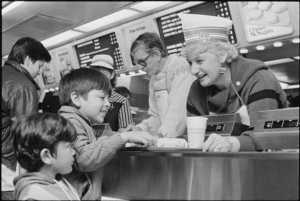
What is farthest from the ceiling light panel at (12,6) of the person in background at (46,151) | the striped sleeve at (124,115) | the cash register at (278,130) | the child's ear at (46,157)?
the striped sleeve at (124,115)

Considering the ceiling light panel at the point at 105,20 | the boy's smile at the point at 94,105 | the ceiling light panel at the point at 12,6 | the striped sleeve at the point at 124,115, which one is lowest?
the striped sleeve at the point at 124,115

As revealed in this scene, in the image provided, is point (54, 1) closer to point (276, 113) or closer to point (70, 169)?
point (70, 169)

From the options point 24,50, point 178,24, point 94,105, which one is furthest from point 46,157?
point 178,24

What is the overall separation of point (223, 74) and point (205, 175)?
779 mm

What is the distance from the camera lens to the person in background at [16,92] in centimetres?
195

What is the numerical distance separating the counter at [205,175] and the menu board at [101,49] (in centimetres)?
267

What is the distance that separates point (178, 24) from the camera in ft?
11.0

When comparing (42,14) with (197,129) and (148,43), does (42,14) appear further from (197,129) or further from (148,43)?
(197,129)

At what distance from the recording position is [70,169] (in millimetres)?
1385

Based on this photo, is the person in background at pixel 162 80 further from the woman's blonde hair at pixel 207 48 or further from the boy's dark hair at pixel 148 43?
the woman's blonde hair at pixel 207 48

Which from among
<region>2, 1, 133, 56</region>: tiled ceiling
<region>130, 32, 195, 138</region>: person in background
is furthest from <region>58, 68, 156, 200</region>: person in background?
<region>130, 32, 195, 138</region>: person in background

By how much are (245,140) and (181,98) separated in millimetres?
1019

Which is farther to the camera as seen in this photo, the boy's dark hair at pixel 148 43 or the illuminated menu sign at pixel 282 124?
the boy's dark hair at pixel 148 43

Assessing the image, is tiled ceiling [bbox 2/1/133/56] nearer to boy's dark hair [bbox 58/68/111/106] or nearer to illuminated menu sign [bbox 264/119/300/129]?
boy's dark hair [bbox 58/68/111/106]
